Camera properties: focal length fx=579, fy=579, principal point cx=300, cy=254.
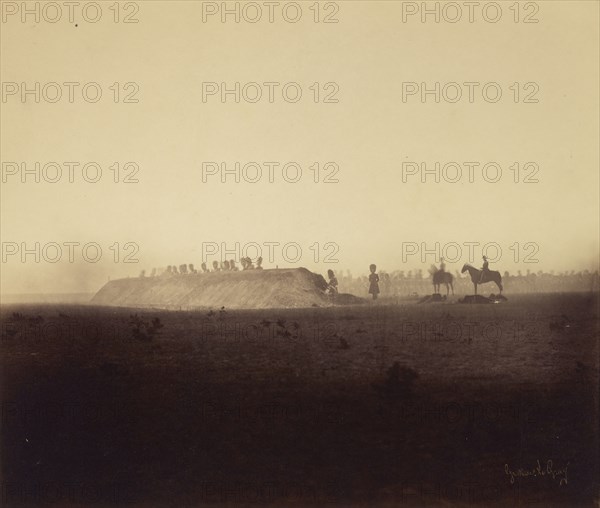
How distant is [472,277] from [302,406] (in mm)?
2138

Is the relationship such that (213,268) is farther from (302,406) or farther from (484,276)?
(484,276)

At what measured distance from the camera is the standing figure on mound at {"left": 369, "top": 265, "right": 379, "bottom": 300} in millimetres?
5824

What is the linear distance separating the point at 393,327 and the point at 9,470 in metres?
4.14

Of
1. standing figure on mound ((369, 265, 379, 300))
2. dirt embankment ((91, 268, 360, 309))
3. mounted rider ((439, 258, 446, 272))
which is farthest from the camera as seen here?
mounted rider ((439, 258, 446, 272))

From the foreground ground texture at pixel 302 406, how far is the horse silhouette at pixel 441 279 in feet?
0.63

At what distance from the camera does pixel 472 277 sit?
19.0 feet

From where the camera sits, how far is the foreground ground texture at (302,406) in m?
5.73

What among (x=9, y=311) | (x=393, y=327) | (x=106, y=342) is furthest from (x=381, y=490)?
(x=9, y=311)

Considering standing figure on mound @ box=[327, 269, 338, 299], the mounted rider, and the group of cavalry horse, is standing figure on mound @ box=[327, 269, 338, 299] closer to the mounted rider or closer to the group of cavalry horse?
the group of cavalry horse

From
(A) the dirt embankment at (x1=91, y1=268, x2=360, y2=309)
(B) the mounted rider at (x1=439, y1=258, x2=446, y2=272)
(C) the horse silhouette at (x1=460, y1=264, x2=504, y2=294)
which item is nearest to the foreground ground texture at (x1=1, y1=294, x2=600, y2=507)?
(A) the dirt embankment at (x1=91, y1=268, x2=360, y2=309)

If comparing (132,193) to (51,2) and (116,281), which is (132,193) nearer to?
(116,281)

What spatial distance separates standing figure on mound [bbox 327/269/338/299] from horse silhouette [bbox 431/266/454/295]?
0.99 metres
